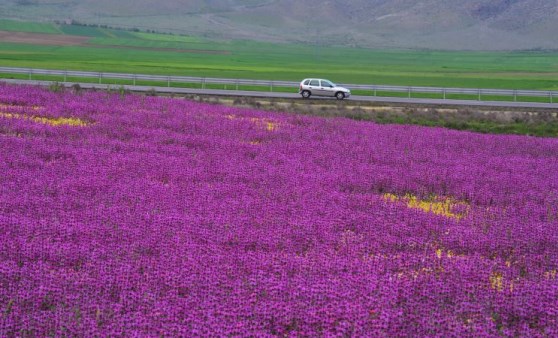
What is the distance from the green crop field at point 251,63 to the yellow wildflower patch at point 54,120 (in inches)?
2170

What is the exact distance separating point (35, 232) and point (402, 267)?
176 inches

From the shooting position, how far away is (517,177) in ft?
48.2

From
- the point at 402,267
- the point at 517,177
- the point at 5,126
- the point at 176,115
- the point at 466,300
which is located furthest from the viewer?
the point at 176,115

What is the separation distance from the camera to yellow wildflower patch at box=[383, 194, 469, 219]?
11.7m

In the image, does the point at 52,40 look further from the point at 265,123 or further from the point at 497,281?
the point at 497,281

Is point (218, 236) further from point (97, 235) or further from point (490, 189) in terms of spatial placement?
point (490, 189)

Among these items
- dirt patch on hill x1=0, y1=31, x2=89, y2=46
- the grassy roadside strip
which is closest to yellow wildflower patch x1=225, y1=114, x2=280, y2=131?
the grassy roadside strip

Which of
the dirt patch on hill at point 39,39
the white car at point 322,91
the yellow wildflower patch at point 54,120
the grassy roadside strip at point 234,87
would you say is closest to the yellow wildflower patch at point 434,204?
the yellow wildflower patch at point 54,120

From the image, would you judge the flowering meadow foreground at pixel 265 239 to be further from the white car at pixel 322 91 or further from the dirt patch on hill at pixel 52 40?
the dirt patch on hill at pixel 52 40

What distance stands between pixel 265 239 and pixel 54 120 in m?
12.6

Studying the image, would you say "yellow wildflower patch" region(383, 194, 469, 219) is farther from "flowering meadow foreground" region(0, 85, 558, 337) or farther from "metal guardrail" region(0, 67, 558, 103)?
"metal guardrail" region(0, 67, 558, 103)

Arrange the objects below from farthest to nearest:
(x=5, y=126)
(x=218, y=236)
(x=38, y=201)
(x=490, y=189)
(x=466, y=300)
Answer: (x=5, y=126), (x=490, y=189), (x=38, y=201), (x=218, y=236), (x=466, y=300)

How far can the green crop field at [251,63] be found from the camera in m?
79.3

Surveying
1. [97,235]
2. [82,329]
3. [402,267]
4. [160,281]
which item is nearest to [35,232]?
[97,235]
